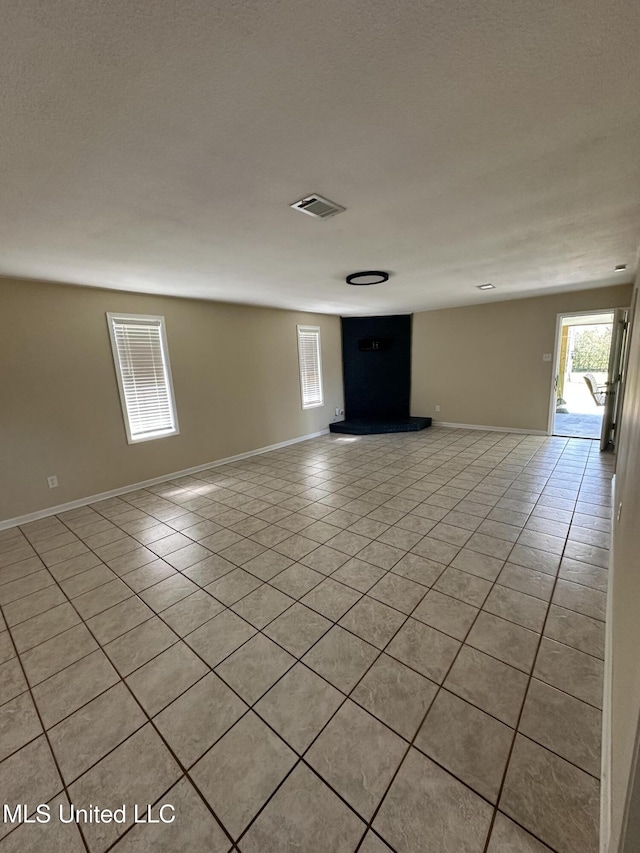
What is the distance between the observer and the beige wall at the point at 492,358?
5.74 meters

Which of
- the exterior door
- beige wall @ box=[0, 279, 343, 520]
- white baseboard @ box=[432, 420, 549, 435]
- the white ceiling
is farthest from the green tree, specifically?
beige wall @ box=[0, 279, 343, 520]

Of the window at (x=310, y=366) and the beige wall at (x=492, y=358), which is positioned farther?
the window at (x=310, y=366)

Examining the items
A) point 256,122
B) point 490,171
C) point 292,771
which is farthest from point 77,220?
point 292,771

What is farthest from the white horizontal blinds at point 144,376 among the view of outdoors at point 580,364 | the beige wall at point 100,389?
the view of outdoors at point 580,364

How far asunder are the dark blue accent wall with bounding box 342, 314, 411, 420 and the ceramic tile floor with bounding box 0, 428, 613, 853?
452cm

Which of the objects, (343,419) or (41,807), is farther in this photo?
(343,419)

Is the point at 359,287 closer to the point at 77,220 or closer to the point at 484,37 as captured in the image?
the point at 77,220

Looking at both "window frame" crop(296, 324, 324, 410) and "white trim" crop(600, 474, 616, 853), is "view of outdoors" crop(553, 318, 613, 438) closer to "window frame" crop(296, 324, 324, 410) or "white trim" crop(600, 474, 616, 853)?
"window frame" crop(296, 324, 324, 410)

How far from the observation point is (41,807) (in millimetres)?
1213

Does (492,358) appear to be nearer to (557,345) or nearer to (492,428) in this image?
(557,345)

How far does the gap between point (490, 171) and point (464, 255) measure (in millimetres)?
1597

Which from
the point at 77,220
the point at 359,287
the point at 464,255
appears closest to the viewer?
the point at 77,220

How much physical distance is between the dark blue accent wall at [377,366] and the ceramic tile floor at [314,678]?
4521 mm

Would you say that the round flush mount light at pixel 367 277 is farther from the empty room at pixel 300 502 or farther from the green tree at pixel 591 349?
the green tree at pixel 591 349
